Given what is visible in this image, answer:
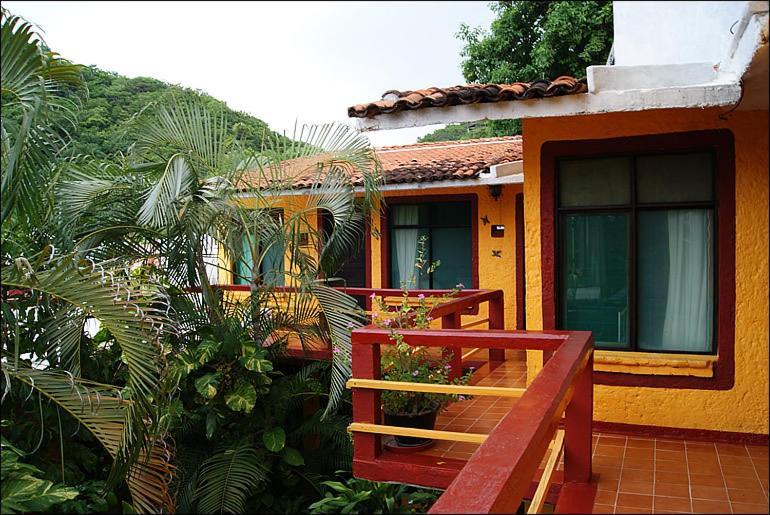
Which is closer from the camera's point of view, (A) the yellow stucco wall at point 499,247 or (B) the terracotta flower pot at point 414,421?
(B) the terracotta flower pot at point 414,421

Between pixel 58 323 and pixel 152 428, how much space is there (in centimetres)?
134

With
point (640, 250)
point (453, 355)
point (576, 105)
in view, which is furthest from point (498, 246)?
point (576, 105)

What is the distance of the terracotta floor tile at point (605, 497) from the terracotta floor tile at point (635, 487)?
76mm

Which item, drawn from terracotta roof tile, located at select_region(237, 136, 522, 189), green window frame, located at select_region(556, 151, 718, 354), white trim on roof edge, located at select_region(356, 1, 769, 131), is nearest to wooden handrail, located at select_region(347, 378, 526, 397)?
green window frame, located at select_region(556, 151, 718, 354)

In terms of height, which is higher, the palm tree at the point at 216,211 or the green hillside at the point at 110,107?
the green hillside at the point at 110,107

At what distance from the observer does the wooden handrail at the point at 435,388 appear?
389cm

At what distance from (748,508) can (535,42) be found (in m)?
17.5

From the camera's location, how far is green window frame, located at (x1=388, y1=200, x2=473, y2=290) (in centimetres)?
1031

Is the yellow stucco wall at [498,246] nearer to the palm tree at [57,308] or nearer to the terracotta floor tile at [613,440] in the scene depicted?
the palm tree at [57,308]

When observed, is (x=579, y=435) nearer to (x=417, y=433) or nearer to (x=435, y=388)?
(x=435, y=388)

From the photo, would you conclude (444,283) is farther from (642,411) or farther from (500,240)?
(642,411)

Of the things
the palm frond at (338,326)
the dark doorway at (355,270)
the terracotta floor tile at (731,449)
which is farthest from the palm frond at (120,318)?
the dark doorway at (355,270)

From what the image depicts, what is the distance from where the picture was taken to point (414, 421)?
5.04 meters

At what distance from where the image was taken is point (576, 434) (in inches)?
144
